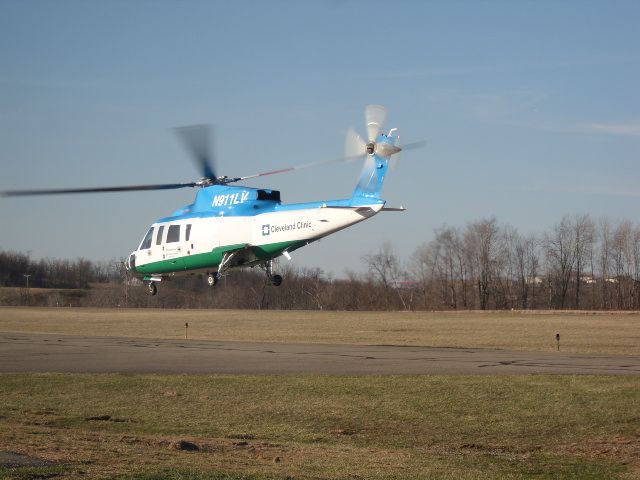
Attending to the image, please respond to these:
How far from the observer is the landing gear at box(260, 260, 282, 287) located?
34469 mm

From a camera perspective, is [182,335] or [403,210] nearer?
[403,210]

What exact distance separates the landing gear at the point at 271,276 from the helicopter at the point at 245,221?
1.5 inches

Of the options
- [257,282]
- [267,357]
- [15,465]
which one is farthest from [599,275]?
[15,465]

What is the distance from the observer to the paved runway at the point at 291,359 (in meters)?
34.5

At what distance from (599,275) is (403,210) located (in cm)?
11057

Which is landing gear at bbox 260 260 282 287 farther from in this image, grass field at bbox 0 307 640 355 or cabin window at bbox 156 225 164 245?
grass field at bbox 0 307 640 355

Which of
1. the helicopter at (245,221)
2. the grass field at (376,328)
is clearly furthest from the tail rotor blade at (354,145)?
the grass field at (376,328)

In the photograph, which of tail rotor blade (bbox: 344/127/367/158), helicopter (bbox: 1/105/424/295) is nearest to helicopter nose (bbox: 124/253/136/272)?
helicopter (bbox: 1/105/424/295)

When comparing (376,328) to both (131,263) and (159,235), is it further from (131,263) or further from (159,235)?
(159,235)

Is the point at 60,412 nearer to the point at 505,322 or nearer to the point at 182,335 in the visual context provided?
the point at 182,335

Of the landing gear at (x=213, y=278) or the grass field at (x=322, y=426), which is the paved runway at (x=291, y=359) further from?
the landing gear at (x=213, y=278)

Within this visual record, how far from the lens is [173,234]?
3691 cm

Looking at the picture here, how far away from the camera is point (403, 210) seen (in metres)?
30.3

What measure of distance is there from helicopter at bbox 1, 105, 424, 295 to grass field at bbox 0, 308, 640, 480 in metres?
5.14
